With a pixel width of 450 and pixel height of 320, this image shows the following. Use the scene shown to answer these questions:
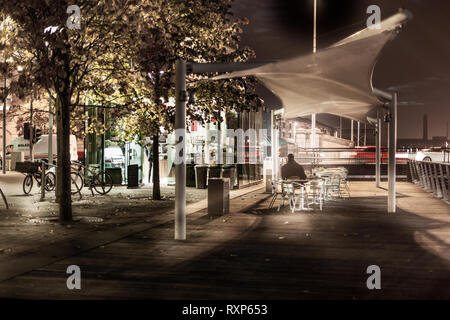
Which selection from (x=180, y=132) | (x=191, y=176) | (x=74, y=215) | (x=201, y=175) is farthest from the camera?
(x=191, y=176)

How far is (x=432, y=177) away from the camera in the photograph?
19094 mm

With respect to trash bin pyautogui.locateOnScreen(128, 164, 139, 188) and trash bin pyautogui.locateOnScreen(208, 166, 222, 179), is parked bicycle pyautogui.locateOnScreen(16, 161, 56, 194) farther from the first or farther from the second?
trash bin pyautogui.locateOnScreen(208, 166, 222, 179)

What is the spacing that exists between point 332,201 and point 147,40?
8278 mm

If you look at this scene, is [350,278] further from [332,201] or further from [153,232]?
[332,201]

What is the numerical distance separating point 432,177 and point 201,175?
8695 mm

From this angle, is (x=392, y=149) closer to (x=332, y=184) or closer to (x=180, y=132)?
(x=332, y=184)

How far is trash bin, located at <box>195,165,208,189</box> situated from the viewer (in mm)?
21859

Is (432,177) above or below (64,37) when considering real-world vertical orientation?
below

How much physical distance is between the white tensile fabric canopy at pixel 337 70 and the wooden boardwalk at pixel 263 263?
276cm

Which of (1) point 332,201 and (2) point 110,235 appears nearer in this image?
(2) point 110,235

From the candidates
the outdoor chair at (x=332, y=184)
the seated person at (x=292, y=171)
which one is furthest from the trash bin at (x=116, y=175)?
the seated person at (x=292, y=171)

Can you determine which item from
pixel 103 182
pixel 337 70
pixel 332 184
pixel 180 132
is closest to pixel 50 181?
pixel 103 182

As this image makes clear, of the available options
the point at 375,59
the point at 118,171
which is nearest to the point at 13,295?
the point at 375,59

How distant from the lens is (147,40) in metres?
11.1
